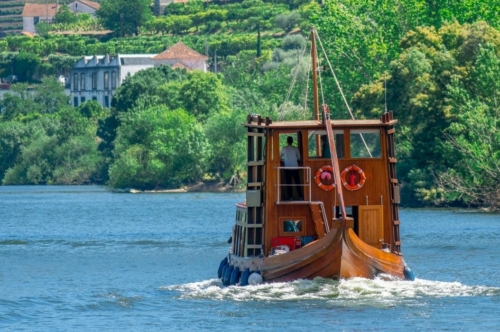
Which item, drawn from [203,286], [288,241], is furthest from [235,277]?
[203,286]

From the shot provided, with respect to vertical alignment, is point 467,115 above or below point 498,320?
above

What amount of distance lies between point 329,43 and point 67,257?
55546mm

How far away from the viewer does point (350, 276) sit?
1505 inches

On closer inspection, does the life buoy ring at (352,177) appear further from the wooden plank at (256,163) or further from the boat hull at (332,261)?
the wooden plank at (256,163)

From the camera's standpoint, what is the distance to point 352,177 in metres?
39.4

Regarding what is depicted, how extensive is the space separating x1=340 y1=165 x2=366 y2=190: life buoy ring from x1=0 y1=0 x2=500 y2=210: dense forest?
4088 millimetres

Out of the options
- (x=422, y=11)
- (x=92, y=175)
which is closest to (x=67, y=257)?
(x=422, y=11)

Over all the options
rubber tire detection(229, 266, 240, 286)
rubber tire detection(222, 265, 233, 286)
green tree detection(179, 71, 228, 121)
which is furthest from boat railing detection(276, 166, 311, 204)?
green tree detection(179, 71, 228, 121)

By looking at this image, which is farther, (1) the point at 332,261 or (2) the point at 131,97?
(2) the point at 131,97

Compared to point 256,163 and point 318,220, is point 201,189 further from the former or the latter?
point 318,220

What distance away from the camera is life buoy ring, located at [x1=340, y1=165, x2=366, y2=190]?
3938cm

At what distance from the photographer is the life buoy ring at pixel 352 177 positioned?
3938cm

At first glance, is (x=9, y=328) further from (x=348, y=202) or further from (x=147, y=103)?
(x=147, y=103)

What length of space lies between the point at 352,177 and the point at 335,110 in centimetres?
6864
